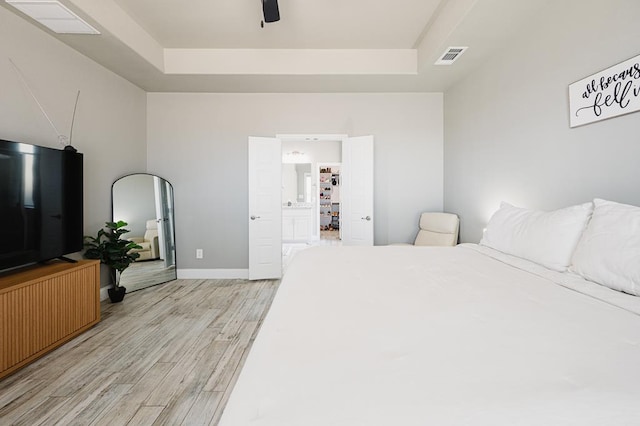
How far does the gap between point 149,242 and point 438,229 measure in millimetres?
3642

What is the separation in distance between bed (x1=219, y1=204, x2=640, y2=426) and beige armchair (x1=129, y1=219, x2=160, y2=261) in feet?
9.73

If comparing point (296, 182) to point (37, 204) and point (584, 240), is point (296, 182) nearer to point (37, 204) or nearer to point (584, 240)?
point (37, 204)

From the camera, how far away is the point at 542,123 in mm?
2139

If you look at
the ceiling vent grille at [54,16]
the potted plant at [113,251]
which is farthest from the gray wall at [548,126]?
the potted plant at [113,251]

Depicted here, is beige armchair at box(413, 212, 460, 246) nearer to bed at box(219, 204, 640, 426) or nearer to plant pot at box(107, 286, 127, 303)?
bed at box(219, 204, 640, 426)

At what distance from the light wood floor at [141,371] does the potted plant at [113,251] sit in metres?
0.22

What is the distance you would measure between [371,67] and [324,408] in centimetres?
347

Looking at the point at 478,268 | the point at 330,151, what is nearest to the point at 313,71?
the point at 478,268

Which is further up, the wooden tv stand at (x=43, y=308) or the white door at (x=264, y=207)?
the white door at (x=264, y=207)

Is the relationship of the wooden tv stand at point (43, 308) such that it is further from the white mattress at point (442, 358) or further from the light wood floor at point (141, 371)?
the white mattress at point (442, 358)

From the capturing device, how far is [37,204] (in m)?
2.14

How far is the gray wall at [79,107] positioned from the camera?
2219 mm

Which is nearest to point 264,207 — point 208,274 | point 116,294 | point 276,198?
point 276,198

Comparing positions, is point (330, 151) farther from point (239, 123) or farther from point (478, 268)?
point (478, 268)
